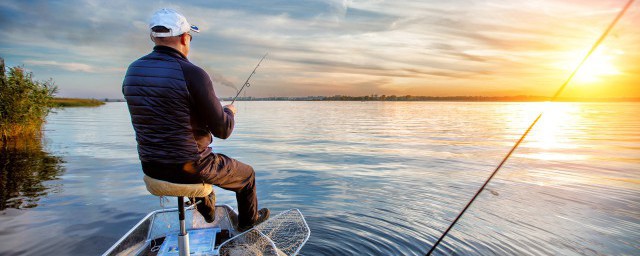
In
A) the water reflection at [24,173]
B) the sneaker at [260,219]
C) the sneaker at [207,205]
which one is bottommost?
the water reflection at [24,173]

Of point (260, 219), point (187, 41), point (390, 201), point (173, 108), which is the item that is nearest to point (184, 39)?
point (187, 41)

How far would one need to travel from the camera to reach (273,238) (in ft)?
20.1

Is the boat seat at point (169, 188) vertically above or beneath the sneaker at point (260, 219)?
above

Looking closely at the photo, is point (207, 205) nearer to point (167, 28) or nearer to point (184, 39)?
point (184, 39)

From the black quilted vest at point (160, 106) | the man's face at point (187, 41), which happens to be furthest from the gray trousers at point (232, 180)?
the man's face at point (187, 41)

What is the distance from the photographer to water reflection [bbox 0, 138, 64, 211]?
406 inches

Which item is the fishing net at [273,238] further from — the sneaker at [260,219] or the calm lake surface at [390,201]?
the calm lake surface at [390,201]

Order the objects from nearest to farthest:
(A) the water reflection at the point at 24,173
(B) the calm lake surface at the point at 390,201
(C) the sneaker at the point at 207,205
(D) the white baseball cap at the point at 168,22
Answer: (D) the white baseball cap at the point at 168,22
(C) the sneaker at the point at 207,205
(B) the calm lake surface at the point at 390,201
(A) the water reflection at the point at 24,173

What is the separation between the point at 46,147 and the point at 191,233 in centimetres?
1908

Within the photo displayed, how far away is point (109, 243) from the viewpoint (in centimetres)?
745

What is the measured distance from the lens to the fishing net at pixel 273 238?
17.8 feet

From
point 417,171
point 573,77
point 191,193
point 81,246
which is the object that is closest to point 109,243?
point 81,246

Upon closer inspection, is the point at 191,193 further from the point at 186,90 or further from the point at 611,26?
the point at 611,26

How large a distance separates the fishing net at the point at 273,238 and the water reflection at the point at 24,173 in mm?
7062
